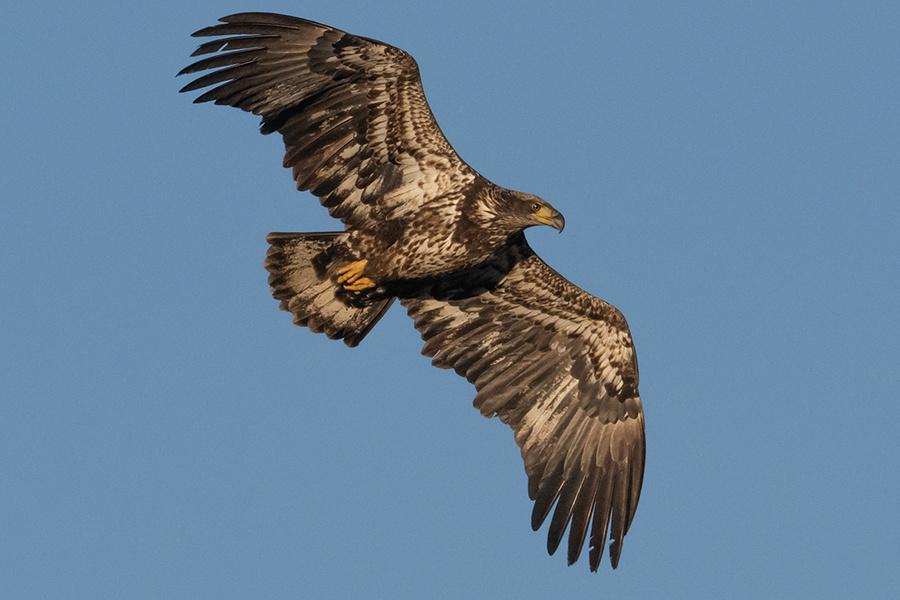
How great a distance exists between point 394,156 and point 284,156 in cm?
105

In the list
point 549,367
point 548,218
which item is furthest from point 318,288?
point 549,367

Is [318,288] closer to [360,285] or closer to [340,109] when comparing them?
[360,285]

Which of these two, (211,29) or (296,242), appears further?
(296,242)

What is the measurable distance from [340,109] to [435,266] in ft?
5.83

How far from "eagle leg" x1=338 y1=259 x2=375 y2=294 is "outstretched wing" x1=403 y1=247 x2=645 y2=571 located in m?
1.05

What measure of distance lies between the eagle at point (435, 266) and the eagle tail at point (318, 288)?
0.05 ft

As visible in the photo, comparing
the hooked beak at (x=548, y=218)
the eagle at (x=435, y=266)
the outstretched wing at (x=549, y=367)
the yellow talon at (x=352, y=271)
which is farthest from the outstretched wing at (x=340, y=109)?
the outstretched wing at (x=549, y=367)

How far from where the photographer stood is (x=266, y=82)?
1132 centimetres

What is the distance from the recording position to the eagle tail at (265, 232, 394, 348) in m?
12.1

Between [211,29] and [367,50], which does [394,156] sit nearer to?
[367,50]

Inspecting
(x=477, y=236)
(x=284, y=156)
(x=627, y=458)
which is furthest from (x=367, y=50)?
(x=627, y=458)

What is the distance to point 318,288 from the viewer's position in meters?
12.4

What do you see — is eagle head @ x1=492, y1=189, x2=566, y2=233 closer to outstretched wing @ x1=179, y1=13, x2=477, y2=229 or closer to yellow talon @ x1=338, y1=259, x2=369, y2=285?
outstretched wing @ x1=179, y1=13, x2=477, y2=229

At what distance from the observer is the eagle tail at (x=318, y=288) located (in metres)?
12.1
